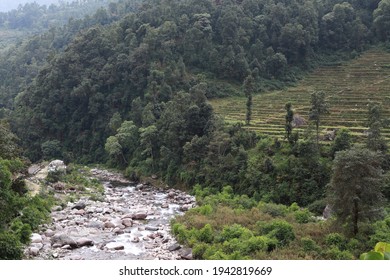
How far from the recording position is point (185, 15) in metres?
51.6

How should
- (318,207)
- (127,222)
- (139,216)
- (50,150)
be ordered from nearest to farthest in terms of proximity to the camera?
(127,222) < (318,207) < (139,216) < (50,150)

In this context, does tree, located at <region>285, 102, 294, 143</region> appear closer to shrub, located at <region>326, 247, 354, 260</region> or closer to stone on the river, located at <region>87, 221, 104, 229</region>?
shrub, located at <region>326, 247, 354, 260</region>

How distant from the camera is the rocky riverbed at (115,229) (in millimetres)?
17516

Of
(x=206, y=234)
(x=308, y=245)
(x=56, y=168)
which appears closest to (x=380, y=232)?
(x=308, y=245)

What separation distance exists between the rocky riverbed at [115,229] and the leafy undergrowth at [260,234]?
104 centimetres

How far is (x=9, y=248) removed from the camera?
1500cm

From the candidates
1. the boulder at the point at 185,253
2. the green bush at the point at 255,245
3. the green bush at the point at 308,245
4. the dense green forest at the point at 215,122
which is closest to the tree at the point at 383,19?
the dense green forest at the point at 215,122

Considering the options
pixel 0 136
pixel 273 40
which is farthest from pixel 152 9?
pixel 0 136

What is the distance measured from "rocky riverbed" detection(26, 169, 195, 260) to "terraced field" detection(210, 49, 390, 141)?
10.6m

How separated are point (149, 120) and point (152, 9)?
22304mm

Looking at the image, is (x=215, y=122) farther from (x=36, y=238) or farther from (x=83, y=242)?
(x=36, y=238)

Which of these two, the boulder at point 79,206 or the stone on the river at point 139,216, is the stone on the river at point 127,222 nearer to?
the stone on the river at point 139,216

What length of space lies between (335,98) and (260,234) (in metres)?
26.0
